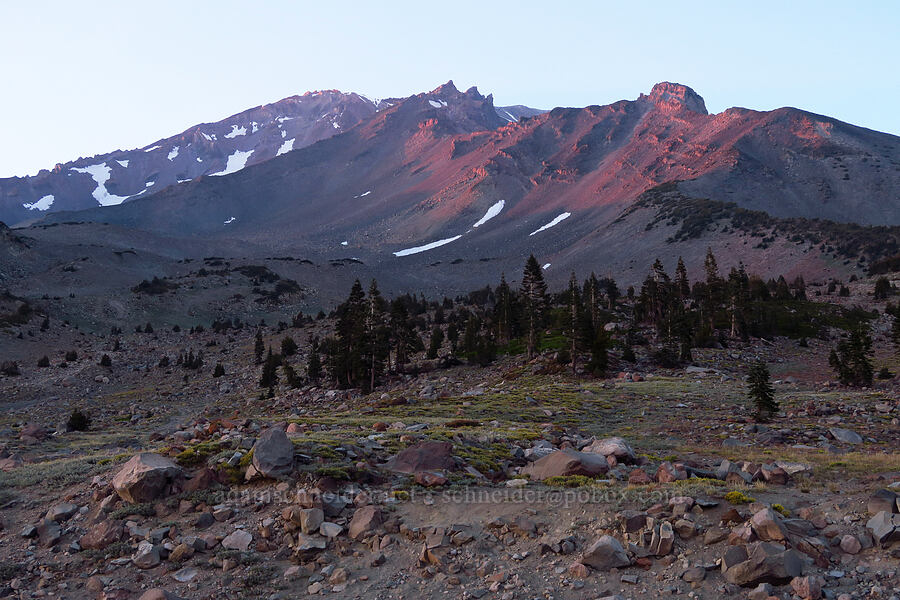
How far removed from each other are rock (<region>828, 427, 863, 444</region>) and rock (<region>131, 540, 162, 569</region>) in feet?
59.9

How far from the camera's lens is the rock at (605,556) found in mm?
8742

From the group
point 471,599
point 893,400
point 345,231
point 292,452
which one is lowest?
point 893,400

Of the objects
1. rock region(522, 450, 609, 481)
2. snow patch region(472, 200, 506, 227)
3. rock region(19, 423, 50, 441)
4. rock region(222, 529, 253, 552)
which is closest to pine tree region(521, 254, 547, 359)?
rock region(522, 450, 609, 481)

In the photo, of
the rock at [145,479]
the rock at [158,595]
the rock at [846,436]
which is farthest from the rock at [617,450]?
the rock at [158,595]

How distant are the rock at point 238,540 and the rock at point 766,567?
7.68 metres

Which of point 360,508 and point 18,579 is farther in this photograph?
point 360,508

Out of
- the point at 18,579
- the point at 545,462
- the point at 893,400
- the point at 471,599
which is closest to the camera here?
the point at 471,599

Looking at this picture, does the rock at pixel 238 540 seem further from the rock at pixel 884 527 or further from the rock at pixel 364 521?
the rock at pixel 884 527

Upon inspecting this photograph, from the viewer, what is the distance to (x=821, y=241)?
281ft

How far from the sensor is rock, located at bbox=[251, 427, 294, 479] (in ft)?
40.3

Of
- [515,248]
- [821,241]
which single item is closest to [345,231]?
[515,248]

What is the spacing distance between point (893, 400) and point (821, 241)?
75092 mm

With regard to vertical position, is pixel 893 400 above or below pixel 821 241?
below

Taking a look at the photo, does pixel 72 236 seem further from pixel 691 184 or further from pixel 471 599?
pixel 471 599
